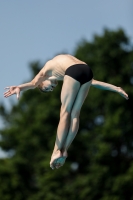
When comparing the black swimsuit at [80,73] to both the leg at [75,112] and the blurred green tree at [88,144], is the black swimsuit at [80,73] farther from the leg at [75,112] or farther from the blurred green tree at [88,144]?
the blurred green tree at [88,144]

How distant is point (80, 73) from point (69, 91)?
1.14 feet

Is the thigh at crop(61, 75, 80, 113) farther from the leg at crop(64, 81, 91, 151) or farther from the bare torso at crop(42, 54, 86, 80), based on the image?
the bare torso at crop(42, 54, 86, 80)

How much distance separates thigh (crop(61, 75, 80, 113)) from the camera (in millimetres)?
9289

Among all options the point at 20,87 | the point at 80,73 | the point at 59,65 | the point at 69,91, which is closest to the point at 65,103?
the point at 69,91

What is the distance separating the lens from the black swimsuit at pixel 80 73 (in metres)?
9.27

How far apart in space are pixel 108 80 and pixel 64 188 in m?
8.19

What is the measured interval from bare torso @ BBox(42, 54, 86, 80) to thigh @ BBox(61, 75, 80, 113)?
0.75ft

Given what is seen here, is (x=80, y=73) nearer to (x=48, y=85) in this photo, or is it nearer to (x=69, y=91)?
(x=69, y=91)

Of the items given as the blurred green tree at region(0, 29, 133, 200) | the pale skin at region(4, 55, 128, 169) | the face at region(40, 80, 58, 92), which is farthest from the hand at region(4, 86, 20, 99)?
the blurred green tree at region(0, 29, 133, 200)

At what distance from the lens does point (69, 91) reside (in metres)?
9.32

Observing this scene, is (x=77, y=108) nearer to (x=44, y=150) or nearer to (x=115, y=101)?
(x=115, y=101)

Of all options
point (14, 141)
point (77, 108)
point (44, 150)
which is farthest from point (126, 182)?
point (77, 108)

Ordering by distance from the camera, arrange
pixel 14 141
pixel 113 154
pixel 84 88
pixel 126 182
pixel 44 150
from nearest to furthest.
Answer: pixel 84 88 < pixel 126 182 < pixel 113 154 < pixel 44 150 < pixel 14 141

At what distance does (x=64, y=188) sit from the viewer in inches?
1490
